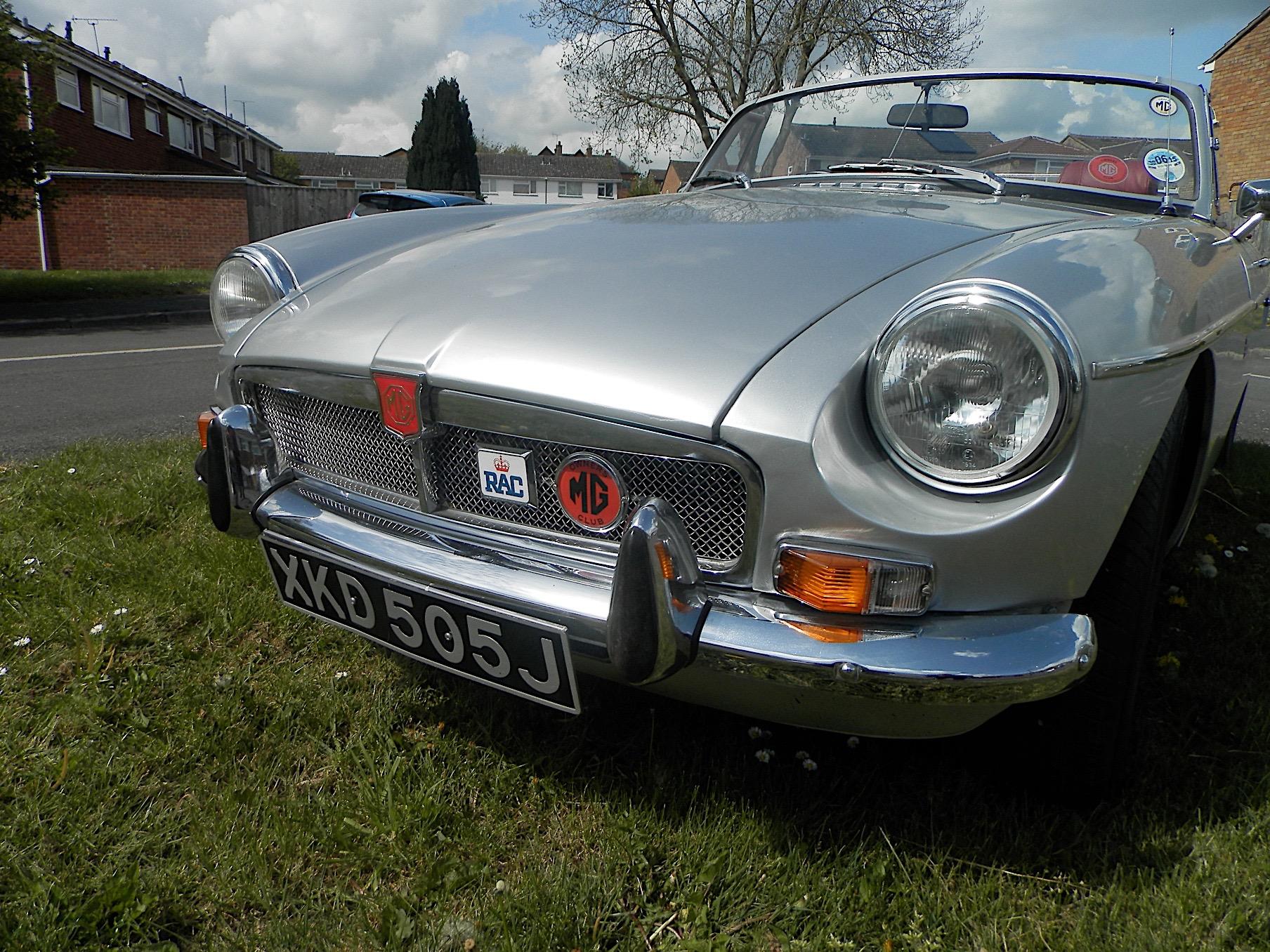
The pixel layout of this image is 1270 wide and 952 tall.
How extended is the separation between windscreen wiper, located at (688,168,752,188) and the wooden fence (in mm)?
16370

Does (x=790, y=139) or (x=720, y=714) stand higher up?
(x=790, y=139)

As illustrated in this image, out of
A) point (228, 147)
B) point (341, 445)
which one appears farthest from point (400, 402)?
point (228, 147)

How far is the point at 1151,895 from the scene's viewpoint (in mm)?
1418

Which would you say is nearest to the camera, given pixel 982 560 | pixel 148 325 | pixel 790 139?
pixel 982 560

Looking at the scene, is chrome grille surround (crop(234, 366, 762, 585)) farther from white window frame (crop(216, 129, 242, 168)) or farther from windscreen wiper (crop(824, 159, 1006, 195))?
white window frame (crop(216, 129, 242, 168))

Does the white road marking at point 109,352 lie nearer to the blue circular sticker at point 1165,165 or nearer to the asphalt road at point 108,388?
the asphalt road at point 108,388

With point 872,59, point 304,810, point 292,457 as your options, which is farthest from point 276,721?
point 872,59

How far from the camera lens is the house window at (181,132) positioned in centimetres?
2833

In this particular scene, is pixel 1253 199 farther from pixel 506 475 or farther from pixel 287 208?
pixel 287 208

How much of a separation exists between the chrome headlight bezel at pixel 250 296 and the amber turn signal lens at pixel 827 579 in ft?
4.58

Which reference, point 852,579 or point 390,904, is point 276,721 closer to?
point 390,904

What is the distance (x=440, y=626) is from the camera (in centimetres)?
149

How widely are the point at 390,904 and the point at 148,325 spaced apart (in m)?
9.58

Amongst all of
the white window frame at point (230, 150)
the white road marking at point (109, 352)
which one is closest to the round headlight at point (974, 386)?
the white road marking at point (109, 352)
